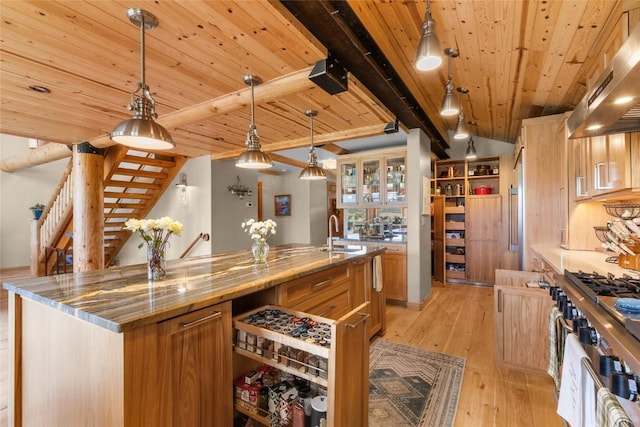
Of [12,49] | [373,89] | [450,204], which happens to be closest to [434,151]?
[450,204]

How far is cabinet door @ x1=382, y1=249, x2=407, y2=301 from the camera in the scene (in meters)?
4.01

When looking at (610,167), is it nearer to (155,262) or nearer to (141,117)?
(141,117)

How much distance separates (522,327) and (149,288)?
2.66 meters

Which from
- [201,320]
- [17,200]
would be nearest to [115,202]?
[17,200]

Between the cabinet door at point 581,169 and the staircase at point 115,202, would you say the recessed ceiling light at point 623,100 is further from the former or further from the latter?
the staircase at point 115,202

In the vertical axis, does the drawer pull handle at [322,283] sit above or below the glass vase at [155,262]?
below

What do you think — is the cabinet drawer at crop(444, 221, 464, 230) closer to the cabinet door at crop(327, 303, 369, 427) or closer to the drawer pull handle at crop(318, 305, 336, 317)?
the drawer pull handle at crop(318, 305, 336, 317)

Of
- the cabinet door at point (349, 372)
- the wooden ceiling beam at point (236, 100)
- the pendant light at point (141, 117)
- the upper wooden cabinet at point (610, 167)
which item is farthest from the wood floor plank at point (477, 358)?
the wooden ceiling beam at point (236, 100)

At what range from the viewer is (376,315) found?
300 cm

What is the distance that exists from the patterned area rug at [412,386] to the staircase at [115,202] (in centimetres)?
436

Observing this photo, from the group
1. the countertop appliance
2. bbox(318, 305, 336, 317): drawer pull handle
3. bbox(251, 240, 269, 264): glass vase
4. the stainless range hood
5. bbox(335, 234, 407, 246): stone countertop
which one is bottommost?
bbox(318, 305, 336, 317): drawer pull handle

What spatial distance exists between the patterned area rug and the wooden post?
141 inches

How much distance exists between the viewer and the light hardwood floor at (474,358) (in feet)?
6.10

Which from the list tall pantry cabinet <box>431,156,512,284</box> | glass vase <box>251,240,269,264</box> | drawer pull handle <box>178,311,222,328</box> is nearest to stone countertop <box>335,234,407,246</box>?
tall pantry cabinet <box>431,156,512,284</box>
